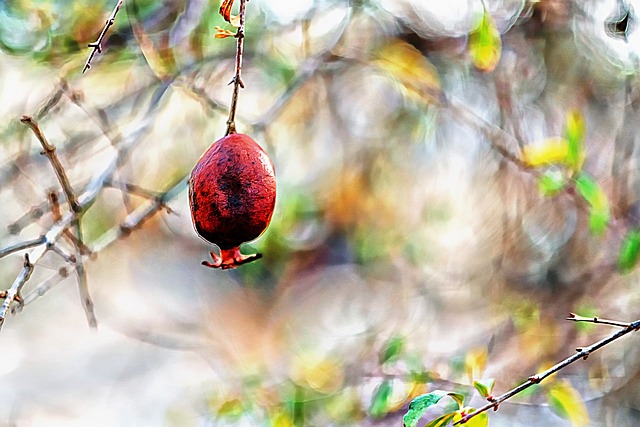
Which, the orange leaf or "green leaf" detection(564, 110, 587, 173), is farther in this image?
"green leaf" detection(564, 110, 587, 173)

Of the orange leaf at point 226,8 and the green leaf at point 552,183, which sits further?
the green leaf at point 552,183

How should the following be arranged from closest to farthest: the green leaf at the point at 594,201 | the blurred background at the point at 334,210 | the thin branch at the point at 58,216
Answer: the thin branch at the point at 58,216
the green leaf at the point at 594,201
the blurred background at the point at 334,210

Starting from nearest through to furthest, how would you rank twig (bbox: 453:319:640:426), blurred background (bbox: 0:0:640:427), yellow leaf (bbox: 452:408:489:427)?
1. twig (bbox: 453:319:640:426)
2. yellow leaf (bbox: 452:408:489:427)
3. blurred background (bbox: 0:0:640:427)

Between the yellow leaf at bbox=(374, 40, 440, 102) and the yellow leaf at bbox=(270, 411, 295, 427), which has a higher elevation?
the yellow leaf at bbox=(374, 40, 440, 102)

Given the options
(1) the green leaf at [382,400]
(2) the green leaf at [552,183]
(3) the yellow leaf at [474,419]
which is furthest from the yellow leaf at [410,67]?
(3) the yellow leaf at [474,419]

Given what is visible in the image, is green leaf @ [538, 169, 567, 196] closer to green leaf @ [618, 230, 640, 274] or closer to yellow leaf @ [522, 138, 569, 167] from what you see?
yellow leaf @ [522, 138, 569, 167]

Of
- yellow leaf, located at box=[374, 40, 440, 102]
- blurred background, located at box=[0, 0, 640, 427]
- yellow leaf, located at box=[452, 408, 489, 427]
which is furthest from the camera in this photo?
yellow leaf, located at box=[374, 40, 440, 102]

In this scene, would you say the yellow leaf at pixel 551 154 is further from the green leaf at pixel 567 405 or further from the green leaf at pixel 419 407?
the green leaf at pixel 419 407

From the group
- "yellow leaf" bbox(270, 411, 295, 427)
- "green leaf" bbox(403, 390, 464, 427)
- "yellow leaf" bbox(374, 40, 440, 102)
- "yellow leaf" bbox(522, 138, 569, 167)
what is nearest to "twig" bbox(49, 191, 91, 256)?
"yellow leaf" bbox(270, 411, 295, 427)

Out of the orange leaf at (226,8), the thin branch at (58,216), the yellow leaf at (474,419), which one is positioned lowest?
the yellow leaf at (474,419)
